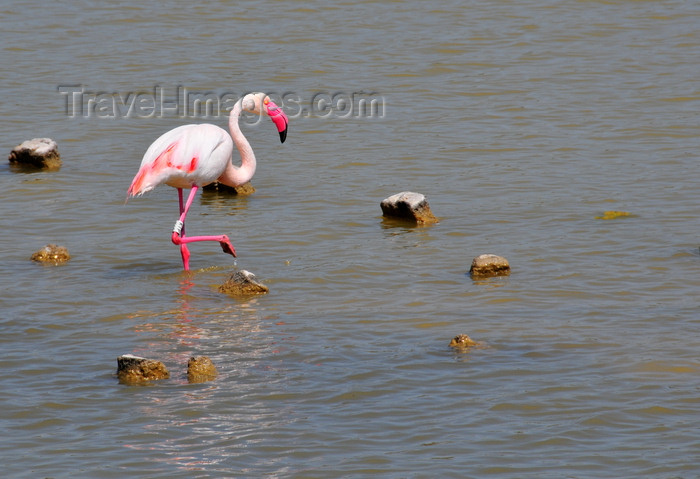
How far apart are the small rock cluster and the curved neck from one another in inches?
144

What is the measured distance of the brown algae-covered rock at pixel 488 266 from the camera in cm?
923

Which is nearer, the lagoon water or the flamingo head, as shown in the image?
the lagoon water

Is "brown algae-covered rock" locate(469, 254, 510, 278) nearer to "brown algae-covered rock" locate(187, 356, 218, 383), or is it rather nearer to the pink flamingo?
the pink flamingo

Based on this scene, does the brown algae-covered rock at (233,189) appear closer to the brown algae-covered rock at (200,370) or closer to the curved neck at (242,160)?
the curved neck at (242,160)

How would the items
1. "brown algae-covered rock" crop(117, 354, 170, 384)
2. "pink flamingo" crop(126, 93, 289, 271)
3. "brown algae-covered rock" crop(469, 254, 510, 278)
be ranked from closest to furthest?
"brown algae-covered rock" crop(117, 354, 170, 384), "brown algae-covered rock" crop(469, 254, 510, 278), "pink flamingo" crop(126, 93, 289, 271)

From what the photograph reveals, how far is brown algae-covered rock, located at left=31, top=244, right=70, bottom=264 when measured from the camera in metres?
9.82

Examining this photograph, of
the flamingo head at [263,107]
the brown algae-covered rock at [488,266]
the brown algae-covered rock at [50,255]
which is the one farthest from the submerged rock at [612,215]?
the brown algae-covered rock at [50,255]

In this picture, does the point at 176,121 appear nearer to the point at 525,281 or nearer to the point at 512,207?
the point at 512,207

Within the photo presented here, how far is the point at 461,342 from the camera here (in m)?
7.54

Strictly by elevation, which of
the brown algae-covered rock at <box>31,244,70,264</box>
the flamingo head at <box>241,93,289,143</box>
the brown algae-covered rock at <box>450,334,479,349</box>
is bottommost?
the brown algae-covered rock at <box>31,244,70,264</box>

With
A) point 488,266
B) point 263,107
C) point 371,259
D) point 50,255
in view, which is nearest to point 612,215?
point 488,266

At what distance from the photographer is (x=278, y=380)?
7.16 meters

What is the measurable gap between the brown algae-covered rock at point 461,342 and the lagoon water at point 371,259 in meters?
0.08

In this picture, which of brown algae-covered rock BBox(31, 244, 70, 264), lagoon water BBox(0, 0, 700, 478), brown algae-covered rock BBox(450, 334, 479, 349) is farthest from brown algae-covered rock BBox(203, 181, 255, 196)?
brown algae-covered rock BBox(450, 334, 479, 349)
